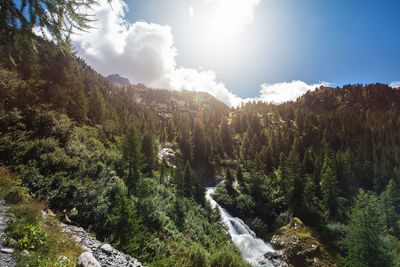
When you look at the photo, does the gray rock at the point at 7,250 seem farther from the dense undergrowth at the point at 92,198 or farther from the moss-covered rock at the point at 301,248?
the moss-covered rock at the point at 301,248

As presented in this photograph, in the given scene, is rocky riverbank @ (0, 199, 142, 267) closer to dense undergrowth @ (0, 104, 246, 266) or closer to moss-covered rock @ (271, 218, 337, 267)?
dense undergrowth @ (0, 104, 246, 266)

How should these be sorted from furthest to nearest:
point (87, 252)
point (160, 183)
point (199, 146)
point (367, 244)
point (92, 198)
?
point (199, 146) < point (160, 183) < point (367, 244) < point (92, 198) < point (87, 252)

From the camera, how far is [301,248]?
2186 centimetres

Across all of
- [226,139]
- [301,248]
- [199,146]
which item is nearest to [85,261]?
[301,248]

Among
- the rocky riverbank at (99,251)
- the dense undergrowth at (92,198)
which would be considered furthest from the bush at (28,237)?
the rocky riverbank at (99,251)

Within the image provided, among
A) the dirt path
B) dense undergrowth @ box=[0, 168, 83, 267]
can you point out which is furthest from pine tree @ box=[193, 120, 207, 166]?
the dirt path

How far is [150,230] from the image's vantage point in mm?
13445

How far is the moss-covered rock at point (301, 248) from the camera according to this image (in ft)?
67.5

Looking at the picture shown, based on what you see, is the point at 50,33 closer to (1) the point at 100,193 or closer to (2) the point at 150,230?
(1) the point at 100,193

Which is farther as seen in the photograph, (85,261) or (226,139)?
(226,139)

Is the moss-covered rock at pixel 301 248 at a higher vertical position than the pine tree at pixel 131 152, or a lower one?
lower

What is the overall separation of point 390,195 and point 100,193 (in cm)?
6273

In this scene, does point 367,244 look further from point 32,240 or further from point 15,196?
point 15,196

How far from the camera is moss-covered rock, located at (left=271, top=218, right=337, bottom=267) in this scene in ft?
67.5
